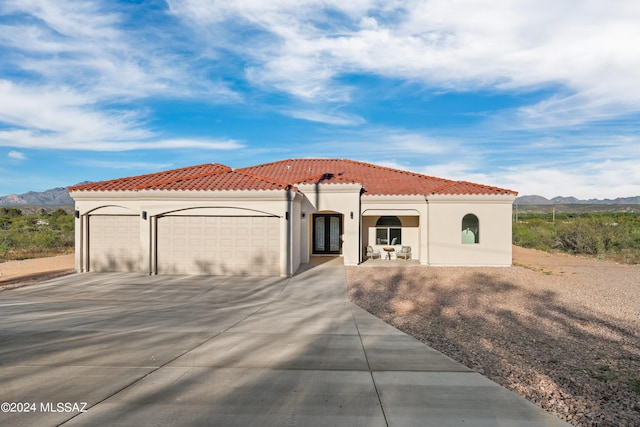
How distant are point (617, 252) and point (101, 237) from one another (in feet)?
97.9

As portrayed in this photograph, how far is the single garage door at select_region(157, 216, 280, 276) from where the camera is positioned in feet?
49.0

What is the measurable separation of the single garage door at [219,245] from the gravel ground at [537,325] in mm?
3547

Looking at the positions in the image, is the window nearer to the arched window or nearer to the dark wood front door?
the dark wood front door

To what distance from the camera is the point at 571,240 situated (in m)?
26.2

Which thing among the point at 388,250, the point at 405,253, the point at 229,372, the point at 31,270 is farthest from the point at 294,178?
the point at 229,372

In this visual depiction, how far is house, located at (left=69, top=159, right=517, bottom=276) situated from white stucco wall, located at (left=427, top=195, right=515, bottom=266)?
1.9 inches

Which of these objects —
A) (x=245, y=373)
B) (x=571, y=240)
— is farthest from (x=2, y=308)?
(x=571, y=240)

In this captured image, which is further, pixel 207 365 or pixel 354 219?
pixel 354 219

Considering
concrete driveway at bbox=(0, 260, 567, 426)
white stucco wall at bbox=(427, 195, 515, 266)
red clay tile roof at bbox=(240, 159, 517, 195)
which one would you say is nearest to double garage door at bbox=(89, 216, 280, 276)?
red clay tile roof at bbox=(240, 159, 517, 195)

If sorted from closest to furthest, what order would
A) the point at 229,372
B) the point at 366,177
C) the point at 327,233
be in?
the point at 229,372 < the point at 327,233 < the point at 366,177

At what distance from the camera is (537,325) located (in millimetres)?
8375

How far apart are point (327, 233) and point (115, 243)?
10.7 m

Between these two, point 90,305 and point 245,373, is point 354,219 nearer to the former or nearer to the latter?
point 90,305

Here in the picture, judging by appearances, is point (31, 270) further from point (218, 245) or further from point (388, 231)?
point (388, 231)
